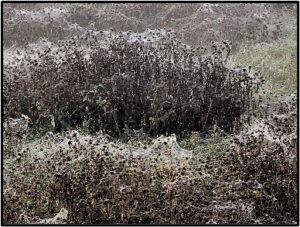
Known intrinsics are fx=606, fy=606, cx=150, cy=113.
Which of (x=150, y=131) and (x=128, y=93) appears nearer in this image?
(x=150, y=131)

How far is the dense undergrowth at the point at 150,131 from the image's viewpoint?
510 centimetres

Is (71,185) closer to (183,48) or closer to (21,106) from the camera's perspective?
(21,106)

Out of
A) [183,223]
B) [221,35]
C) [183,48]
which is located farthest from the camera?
[221,35]

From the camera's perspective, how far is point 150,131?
6844mm

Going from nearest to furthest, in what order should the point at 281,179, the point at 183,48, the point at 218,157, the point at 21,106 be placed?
1. the point at 281,179
2. the point at 218,157
3. the point at 21,106
4. the point at 183,48

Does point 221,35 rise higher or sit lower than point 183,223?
higher

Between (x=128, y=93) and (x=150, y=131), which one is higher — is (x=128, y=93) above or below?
above

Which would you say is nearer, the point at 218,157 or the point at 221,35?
the point at 218,157

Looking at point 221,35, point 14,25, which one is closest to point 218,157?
point 221,35

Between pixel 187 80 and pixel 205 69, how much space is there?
0.34 metres

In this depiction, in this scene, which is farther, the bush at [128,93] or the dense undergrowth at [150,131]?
the bush at [128,93]

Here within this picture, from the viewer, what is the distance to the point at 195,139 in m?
6.59

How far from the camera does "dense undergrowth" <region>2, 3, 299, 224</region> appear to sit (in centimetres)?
510

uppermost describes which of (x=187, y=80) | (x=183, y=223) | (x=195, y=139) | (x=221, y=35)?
(x=221, y=35)
